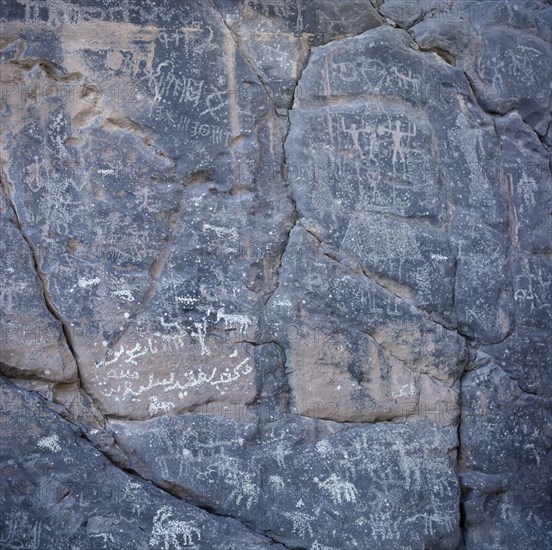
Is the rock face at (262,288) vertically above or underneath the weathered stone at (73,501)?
above

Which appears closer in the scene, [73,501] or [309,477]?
[73,501]

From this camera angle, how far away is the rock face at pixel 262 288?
3.73 metres

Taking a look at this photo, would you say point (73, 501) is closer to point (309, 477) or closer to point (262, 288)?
point (309, 477)

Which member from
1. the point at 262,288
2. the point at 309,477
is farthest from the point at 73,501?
the point at 262,288

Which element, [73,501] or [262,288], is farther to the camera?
[262,288]

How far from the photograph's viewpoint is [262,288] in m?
3.90

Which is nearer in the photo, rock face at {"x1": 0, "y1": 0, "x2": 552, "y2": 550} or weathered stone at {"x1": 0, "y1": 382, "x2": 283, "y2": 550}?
weathered stone at {"x1": 0, "y1": 382, "x2": 283, "y2": 550}

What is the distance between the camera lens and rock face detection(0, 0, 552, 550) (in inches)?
147

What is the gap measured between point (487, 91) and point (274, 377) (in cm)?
154

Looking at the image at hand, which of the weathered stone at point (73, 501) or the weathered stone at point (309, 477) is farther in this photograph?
the weathered stone at point (309, 477)

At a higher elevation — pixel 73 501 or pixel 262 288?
pixel 262 288

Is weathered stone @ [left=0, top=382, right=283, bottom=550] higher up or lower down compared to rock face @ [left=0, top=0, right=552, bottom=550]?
lower down

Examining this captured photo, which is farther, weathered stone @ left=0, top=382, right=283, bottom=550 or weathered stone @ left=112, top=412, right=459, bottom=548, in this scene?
weathered stone @ left=112, top=412, right=459, bottom=548

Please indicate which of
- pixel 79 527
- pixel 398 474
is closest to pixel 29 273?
pixel 79 527
